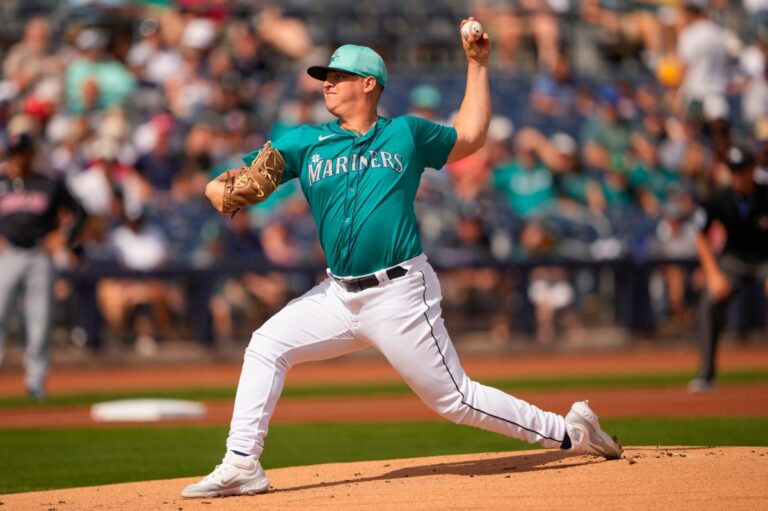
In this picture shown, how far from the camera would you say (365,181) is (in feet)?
19.8

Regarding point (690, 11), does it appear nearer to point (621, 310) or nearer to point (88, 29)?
point (621, 310)

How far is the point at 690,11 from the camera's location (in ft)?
62.6

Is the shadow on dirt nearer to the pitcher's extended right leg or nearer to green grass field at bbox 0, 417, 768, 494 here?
the pitcher's extended right leg

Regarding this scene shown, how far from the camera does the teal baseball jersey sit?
5.98 metres

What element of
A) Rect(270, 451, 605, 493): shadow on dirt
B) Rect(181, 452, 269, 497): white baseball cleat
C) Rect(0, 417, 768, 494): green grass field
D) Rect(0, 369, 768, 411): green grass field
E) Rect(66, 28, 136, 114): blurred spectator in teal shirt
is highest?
Rect(66, 28, 136, 114): blurred spectator in teal shirt

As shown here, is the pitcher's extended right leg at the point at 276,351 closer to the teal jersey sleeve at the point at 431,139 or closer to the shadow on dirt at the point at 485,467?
the shadow on dirt at the point at 485,467

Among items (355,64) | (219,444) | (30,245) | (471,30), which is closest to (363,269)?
(355,64)

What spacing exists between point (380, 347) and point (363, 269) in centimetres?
37

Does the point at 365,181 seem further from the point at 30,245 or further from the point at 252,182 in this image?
the point at 30,245

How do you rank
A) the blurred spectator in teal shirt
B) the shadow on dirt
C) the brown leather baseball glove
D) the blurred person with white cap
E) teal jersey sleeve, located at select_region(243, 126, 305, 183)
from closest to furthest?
the brown leather baseball glove, teal jersey sleeve, located at select_region(243, 126, 305, 183), the shadow on dirt, the blurred spectator in teal shirt, the blurred person with white cap

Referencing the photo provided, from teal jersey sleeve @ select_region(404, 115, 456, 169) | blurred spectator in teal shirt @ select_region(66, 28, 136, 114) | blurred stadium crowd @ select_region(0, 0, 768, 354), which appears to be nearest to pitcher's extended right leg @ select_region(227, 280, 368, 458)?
teal jersey sleeve @ select_region(404, 115, 456, 169)

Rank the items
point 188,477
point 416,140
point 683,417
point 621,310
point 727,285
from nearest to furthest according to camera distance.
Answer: point 416,140, point 188,477, point 683,417, point 727,285, point 621,310

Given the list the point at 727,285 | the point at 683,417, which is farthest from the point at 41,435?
the point at 727,285

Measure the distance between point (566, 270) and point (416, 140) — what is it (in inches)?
428
